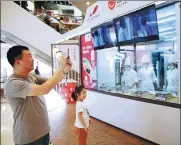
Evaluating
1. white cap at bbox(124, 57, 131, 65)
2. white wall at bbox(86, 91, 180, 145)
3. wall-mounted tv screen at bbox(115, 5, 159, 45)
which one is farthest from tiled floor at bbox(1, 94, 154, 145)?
wall-mounted tv screen at bbox(115, 5, 159, 45)

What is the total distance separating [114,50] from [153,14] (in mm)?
1412

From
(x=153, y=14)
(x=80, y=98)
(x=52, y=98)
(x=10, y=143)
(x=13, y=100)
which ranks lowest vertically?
(x=52, y=98)

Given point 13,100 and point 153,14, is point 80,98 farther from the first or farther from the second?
point 153,14

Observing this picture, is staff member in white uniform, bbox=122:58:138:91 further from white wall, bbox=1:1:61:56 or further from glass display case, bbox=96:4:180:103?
white wall, bbox=1:1:61:56

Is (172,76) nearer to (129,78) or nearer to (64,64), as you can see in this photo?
Result: (129,78)

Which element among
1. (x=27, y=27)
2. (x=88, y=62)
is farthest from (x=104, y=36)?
(x=27, y=27)

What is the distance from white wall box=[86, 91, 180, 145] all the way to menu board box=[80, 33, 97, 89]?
1.77ft

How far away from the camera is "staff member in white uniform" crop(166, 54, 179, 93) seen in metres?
3.17

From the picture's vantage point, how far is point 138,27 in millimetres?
3588

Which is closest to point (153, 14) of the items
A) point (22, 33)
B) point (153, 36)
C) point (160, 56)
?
point (153, 36)

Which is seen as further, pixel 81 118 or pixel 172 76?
pixel 172 76

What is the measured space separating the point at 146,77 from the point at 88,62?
2.06m

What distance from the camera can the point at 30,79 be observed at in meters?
1.83

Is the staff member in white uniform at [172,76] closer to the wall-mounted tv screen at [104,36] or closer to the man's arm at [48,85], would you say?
the wall-mounted tv screen at [104,36]
